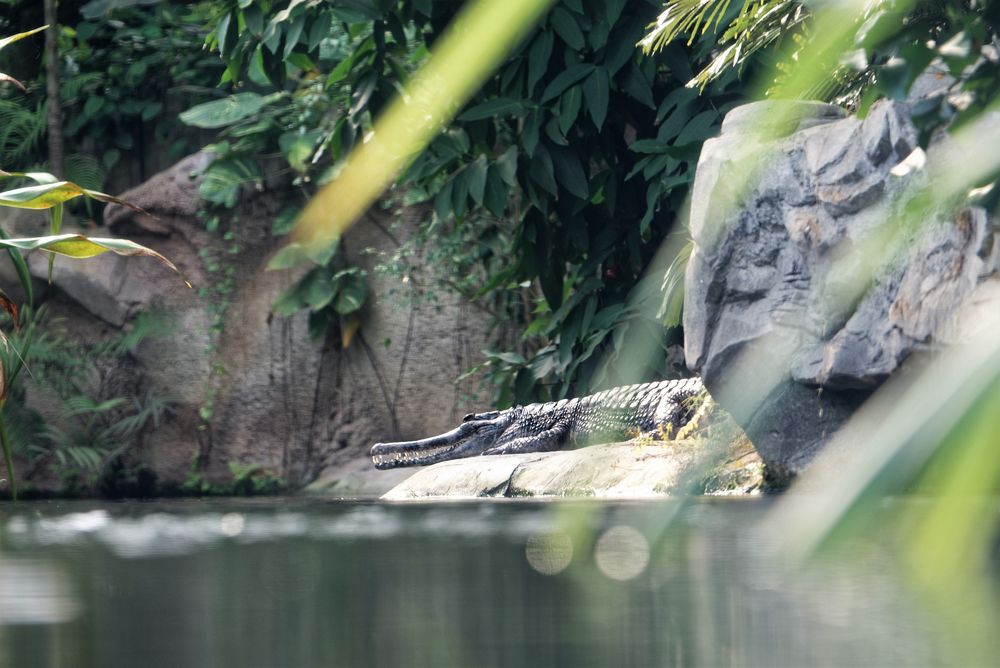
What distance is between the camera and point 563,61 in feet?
23.1

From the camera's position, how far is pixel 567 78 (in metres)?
6.36

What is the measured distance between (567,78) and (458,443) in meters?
2.15

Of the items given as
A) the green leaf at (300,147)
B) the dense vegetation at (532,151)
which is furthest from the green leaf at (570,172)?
the green leaf at (300,147)

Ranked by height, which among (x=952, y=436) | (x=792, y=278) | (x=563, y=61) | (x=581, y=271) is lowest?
(x=952, y=436)

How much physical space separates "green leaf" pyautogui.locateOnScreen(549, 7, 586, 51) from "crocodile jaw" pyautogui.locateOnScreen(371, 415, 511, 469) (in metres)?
2.19

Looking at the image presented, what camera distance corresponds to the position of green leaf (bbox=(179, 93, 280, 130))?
9.77 m

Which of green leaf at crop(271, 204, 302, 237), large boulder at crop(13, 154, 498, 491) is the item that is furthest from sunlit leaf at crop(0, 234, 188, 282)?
green leaf at crop(271, 204, 302, 237)

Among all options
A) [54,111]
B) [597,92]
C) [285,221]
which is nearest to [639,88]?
[597,92]

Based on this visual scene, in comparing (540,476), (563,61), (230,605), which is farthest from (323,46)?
(230,605)

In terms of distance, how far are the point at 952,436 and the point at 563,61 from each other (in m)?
6.95

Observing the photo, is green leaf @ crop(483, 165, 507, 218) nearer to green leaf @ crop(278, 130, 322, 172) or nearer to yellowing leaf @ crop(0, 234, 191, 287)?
green leaf @ crop(278, 130, 322, 172)

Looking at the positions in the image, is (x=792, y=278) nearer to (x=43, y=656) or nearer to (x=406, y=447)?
(x=406, y=447)

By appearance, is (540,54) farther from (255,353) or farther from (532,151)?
(255,353)

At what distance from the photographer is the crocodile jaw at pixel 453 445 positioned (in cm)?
657
